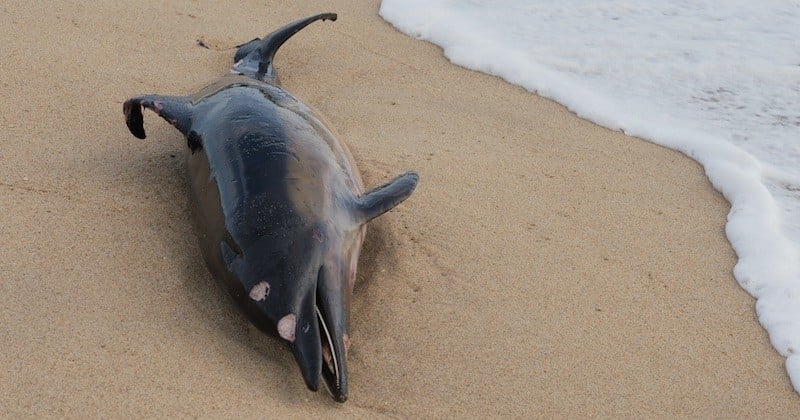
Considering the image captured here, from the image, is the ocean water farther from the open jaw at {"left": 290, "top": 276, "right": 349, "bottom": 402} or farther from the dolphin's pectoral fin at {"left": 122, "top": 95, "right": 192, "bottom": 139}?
the dolphin's pectoral fin at {"left": 122, "top": 95, "right": 192, "bottom": 139}

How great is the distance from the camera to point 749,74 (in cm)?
698

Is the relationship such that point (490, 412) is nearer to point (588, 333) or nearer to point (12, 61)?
point (588, 333)

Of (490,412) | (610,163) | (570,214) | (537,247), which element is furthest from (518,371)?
(610,163)

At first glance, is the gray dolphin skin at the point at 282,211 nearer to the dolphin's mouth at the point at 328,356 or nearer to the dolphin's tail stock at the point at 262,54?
the dolphin's mouth at the point at 328,356

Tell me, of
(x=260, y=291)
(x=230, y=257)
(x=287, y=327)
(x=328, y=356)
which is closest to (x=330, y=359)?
(x=328, y=356)

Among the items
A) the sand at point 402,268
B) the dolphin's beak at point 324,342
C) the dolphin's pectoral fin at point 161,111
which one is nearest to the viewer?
the dolphin's beak at point 324,342

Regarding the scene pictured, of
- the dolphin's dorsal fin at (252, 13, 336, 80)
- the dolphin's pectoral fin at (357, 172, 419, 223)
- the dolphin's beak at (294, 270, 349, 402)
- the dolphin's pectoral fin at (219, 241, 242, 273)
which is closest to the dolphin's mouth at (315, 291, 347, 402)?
the dolphin's beak at (294, 270, 349, 402)

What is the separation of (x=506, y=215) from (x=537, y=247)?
0.31m

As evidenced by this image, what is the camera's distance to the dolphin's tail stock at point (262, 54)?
5418mm

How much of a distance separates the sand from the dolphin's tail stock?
0.27m

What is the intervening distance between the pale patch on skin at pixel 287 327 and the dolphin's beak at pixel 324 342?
0.07 ft

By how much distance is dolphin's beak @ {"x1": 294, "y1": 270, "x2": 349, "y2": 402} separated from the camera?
10.3 ft

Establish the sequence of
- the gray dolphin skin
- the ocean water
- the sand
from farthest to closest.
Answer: the ocean water
the sand
the gray dolphin skin

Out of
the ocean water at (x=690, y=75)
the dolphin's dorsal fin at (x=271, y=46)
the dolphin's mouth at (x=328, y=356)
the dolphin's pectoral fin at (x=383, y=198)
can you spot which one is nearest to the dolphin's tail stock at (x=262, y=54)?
the dolphin's dorsal fin at (x=271, y=46)
